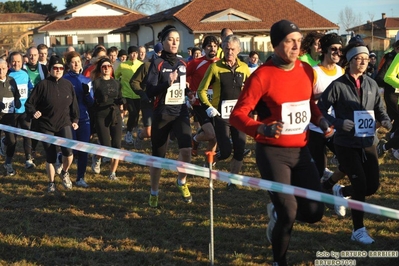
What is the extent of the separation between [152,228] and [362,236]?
2217 mm

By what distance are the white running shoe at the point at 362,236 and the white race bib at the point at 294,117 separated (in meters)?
1.60

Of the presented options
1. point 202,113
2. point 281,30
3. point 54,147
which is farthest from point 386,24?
point 281,30

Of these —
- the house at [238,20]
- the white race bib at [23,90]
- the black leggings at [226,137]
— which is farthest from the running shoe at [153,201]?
the house at [238,20]

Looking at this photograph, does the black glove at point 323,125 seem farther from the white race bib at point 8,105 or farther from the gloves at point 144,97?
the white race bib at point 8,105

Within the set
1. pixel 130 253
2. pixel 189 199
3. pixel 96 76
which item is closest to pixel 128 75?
pixel 96 76

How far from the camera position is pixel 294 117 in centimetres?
490

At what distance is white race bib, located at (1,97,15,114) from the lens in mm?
9992

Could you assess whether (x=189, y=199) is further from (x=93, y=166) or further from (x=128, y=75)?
(x=128, y=75)

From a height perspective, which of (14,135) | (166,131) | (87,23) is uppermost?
(87,23)

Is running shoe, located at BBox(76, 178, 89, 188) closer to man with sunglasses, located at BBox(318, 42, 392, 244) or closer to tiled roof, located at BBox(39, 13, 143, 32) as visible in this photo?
man with sunglasses, located at BBox(318, 42, 392, 244)

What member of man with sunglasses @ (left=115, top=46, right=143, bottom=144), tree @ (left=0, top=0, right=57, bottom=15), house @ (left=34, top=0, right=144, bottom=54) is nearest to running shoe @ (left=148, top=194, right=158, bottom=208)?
man with sunglasses @ (left=115, top=46, right=143, bottom=144)

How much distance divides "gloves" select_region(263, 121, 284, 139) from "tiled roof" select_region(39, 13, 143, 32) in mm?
61924

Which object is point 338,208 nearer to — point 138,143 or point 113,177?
point 113,177

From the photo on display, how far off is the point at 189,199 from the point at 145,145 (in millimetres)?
5116
